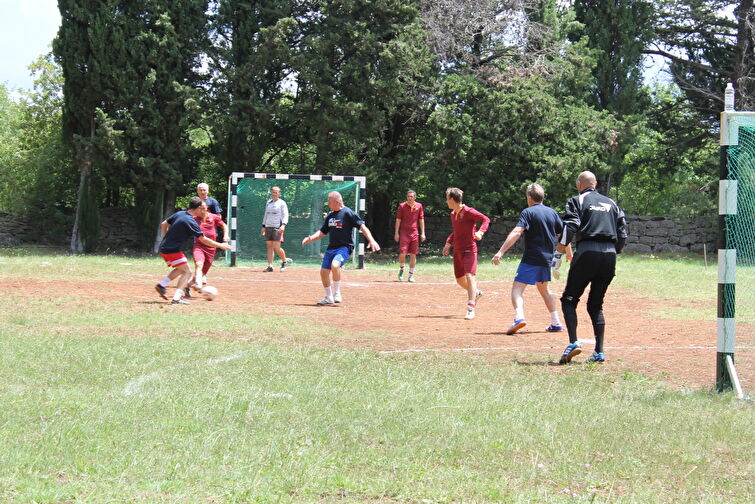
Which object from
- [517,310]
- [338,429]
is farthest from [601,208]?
[338,429]

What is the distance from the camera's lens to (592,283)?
27.7ft

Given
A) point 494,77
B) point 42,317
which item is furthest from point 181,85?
point 42,317

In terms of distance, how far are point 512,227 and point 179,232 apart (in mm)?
22098

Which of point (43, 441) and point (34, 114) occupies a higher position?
point (34, 114)

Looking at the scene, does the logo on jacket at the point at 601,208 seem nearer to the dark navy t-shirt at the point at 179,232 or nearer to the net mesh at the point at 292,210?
the dark navy t-shirt at the point at 179,232

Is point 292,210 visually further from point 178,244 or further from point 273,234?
point 178,244

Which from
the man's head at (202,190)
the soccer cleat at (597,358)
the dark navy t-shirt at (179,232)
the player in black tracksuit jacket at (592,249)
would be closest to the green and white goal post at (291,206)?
the man's head at (202,190)

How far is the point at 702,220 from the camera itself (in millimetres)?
32344

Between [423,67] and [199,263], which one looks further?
[423,67]

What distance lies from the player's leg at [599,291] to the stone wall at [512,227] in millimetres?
23889

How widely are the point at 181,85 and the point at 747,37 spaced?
22027 millimetres

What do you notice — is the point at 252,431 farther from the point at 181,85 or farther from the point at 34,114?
the point at 34,114

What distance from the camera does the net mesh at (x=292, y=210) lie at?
78.9 ft

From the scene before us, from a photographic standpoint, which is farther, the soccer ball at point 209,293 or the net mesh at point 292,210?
the net mesh at point 292,210
